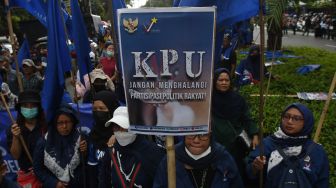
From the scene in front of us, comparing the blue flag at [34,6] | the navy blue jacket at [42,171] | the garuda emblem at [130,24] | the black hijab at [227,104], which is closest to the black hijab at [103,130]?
the navy blue jacket at [42,171]

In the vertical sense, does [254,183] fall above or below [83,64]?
below

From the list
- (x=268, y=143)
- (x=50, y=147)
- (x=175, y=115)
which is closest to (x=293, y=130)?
(x=268, y=143)

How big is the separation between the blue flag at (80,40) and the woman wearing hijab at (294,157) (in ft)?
7.10

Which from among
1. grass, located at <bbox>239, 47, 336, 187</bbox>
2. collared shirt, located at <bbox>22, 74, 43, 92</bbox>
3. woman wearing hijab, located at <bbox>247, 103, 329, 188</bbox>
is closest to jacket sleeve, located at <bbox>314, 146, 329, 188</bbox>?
woman wearing hijab, located at <bbox>247, 103, 329, 188</bbox>

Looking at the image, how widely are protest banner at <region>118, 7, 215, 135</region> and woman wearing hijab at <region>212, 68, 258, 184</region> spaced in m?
1.72

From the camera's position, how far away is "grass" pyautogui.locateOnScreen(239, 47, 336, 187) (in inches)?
228

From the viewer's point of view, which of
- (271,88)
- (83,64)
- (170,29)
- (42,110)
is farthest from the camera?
(271,88)

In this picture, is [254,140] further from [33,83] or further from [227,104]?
[33,83]

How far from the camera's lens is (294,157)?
2803 millimetres

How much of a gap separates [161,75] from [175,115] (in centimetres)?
22

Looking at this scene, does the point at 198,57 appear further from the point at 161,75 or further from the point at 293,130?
the point at 293,130

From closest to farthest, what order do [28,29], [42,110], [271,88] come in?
1. [42,110]
2. [271,88]
3. [28,29]

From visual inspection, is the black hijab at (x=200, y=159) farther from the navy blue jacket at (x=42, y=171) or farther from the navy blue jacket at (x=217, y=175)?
the navy blue jacket at (x=42, y=171)

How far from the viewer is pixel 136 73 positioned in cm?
205
